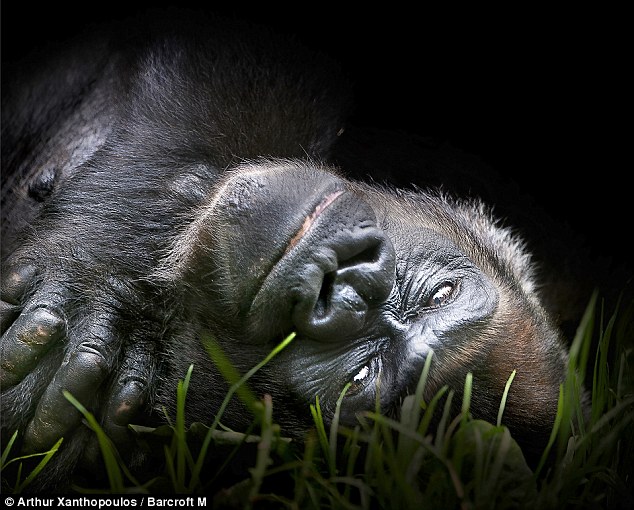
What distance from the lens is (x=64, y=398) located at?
206cm

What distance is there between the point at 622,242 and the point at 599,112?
0.60 m

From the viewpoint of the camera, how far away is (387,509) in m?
1.77

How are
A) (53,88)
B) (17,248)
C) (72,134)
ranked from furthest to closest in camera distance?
(53,88), (72,134), (17,248)

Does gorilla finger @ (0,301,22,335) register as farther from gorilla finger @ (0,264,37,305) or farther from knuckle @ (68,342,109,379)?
knuckle @ (68,342,109,379)

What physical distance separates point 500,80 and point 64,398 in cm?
238

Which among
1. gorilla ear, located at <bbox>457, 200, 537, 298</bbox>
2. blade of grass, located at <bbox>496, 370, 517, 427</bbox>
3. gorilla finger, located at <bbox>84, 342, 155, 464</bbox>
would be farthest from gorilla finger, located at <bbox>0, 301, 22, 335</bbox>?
gorilla ear, located at <bbox>457, 200, 537, 298</bbox>

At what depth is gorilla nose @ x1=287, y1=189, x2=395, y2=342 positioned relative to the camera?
196cm

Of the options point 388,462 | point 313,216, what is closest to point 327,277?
point 313,216

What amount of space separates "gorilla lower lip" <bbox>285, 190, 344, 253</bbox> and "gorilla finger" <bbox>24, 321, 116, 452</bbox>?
0.64 metres

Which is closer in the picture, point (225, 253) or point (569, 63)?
point (225, 253)

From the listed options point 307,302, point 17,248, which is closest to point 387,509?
point 307,302

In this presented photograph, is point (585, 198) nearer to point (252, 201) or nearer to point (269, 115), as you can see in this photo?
point (269, 115)

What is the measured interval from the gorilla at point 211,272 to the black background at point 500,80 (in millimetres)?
502

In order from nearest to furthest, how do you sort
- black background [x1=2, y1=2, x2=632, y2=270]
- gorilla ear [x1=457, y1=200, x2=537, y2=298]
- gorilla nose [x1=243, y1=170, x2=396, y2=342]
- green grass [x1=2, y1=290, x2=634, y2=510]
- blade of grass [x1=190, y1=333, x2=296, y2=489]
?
1. green grass [x1=2, y1=290, x2=634, y2=510]
2. blade of grass [x1=190, y1=333, x2=296, y2=489]
3. gorilla nose [x1=243, y1=170, x2=396, y2=342]
4. gorilla ear [x1=457, y1=200, x2=537, y2=298]
5. black background [x1=2, y1=2, x2=632, y2=270]
